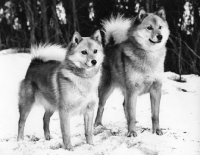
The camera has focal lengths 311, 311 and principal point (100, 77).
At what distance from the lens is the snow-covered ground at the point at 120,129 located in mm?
3988

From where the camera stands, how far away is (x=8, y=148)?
4.26 m

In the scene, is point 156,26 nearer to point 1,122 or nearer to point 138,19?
point 138,19

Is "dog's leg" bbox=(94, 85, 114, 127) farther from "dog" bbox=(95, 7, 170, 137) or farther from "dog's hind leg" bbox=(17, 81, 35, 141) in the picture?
"dog's hind leg" bbox=(17, 81, 35, 141)

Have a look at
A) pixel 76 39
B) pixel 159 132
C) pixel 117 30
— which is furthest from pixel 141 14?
pixel 159 132

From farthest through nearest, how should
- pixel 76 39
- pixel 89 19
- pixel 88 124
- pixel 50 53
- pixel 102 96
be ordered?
1. pixel 89 19
2. pixel 102 96
3. pixel 50 53
4. pixel 88 124
5. pixel 76 39

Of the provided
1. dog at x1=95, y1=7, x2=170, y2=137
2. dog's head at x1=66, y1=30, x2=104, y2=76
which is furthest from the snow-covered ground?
dog's head at x1=66, y1=30, x2=104, y2=76

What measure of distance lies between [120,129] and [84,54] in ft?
5.11

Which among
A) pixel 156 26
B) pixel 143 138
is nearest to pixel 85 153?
pixel 143 138

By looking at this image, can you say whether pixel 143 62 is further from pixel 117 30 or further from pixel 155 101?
pixel 117 30

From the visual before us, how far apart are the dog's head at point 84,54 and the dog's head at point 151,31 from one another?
31.3 inches

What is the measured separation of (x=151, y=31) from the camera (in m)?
4.60

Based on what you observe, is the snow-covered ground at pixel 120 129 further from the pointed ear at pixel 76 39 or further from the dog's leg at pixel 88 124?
the pointed ear at pixel 76 39

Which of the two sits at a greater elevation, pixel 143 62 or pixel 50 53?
pixel 50 53

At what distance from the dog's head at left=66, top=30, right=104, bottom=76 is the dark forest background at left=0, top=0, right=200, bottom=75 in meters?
5.23
